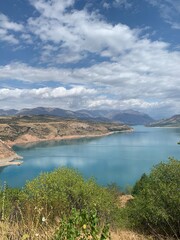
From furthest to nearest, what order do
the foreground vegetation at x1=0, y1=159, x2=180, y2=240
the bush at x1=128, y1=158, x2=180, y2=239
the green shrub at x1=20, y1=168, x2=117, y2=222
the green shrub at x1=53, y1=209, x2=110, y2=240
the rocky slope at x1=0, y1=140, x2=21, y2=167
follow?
the rocky slope at x1=0, y1=140, x2=21, y2=167 < the green shrub at x1=20, y1=168, x2=117, y2=222 < the bush at x1=128, y1=158, x2=180, y2=239 < the foreground vegetation at x1=0, y1=159, x2=180, y2=240 < the green shrub at x1=53, y1=209, x2=110, y2=240

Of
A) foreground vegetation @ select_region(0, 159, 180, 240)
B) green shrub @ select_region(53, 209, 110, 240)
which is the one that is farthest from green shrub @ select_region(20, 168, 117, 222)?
green shrub @ select_region(53, 209, 110, 240)

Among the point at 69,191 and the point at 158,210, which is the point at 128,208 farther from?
the point at 158,210

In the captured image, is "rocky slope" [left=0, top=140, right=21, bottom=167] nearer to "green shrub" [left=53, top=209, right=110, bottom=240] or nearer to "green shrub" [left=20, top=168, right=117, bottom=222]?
"green shrub" [left=20, top=168, right=117, bottom=222]

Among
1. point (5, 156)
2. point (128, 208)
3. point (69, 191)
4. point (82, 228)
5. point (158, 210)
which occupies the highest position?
point (82, 228)

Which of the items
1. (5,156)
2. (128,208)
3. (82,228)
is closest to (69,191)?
(128,208)

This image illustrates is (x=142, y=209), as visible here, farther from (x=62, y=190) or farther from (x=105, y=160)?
(x=105, y=160)

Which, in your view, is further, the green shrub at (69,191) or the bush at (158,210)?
the green shrub at (69,191)

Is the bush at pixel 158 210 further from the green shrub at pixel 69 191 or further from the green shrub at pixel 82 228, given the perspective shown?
the green shrub at pixel 82 228

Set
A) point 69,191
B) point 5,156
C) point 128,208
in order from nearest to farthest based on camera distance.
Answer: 1. point 128,208
2. point 69,191
3. point 5,156

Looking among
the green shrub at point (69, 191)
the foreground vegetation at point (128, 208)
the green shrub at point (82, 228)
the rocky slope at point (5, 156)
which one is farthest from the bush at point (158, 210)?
the rocky slope at point (5, 156)

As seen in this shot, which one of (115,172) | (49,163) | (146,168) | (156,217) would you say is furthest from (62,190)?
(49,163)

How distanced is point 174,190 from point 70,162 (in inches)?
4091

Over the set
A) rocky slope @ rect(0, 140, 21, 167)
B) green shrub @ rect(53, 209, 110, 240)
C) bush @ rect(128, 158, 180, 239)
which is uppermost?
green shrub @ rect(53, 209, 110, 240)

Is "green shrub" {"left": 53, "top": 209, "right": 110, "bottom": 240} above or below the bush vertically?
above
